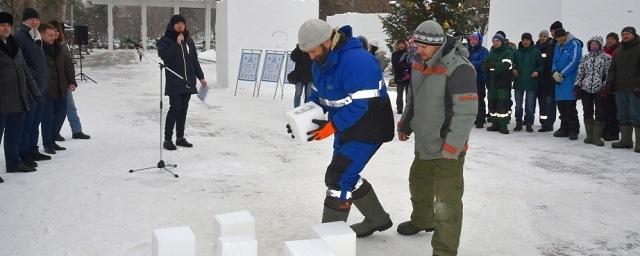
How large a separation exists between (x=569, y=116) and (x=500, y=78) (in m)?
1.17

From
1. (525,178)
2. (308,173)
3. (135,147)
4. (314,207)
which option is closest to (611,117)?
(525,178)

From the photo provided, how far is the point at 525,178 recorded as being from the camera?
6.21 m

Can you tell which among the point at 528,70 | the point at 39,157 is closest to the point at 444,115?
the point at 39,157

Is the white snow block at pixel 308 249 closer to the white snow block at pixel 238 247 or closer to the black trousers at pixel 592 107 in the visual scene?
the white snow block at pixel 238 247

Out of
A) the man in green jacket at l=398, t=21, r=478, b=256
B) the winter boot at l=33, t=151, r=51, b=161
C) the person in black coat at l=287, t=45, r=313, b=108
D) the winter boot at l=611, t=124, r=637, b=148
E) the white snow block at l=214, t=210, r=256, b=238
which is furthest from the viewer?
the person in black coat at l=287, t=45, r=313, b=108

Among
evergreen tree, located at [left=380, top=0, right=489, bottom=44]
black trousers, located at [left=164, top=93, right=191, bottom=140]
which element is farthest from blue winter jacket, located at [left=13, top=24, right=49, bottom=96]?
evergreen tree, located at [left=380, top=0, right=489, bottom=44]

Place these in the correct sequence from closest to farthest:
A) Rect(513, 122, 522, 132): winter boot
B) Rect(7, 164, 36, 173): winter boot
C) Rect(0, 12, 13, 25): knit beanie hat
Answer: Rect(0, 12, 13, 25): knit beanie hat, Rect(7, 164, 36, 173): winter boot, Rect(513, 122, 522, 132): winter boot

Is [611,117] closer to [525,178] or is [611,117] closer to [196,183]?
[525,178]

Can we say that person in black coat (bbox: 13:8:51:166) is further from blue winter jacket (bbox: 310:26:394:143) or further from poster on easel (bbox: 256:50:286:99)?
poster on easel (bbox: 256:50:286:99)

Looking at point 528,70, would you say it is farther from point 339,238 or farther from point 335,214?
point 339,238

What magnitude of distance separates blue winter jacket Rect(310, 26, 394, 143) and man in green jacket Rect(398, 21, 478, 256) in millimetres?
254

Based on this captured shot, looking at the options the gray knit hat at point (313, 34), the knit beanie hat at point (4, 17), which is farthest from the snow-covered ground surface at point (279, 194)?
the knit beanie hat at point (4, 17)

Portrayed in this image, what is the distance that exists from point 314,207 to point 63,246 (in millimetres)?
Answer: 2008

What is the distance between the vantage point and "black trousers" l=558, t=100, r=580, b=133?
28.2 ft
